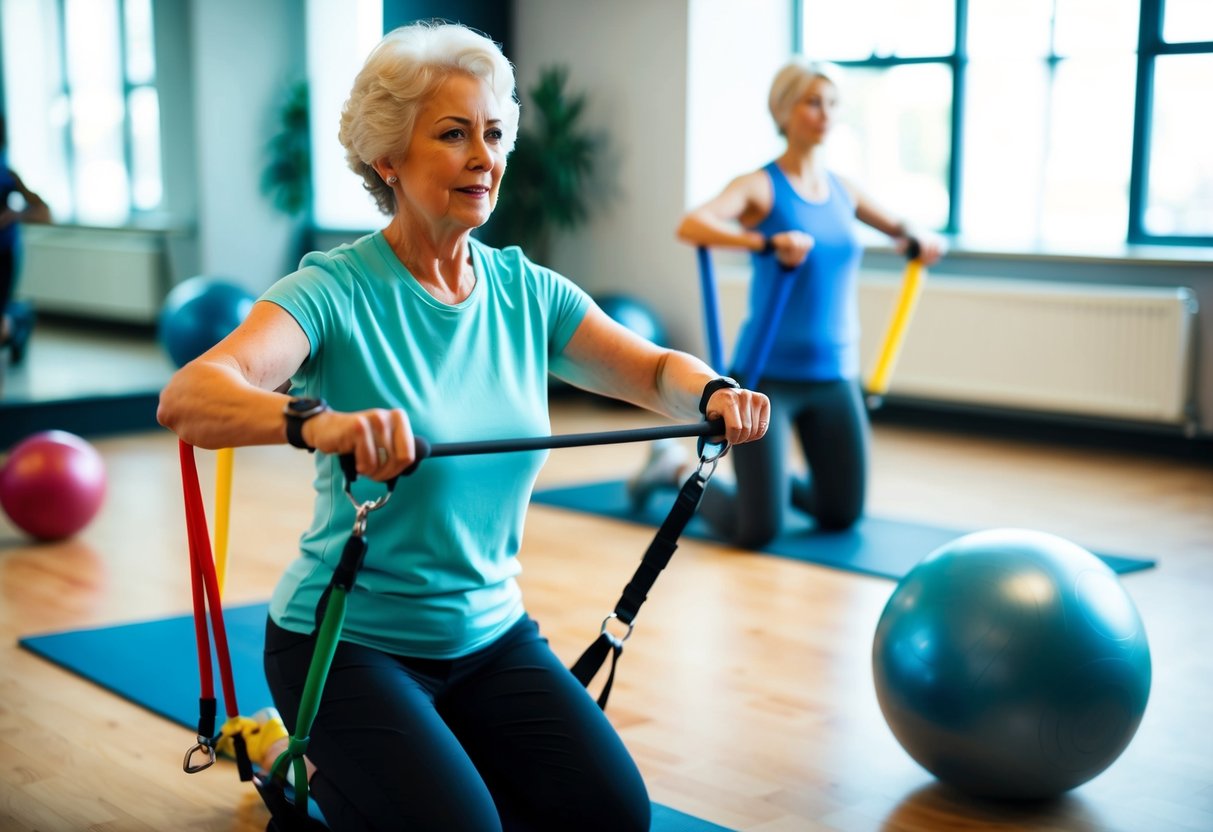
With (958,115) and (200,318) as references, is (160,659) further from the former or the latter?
(958,115)

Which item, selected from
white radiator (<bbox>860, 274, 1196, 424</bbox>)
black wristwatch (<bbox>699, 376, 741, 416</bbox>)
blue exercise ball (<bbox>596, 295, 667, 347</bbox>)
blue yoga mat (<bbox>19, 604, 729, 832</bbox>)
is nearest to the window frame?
white radiator (<bbox>860, 274, 1196, 424</bbox>)

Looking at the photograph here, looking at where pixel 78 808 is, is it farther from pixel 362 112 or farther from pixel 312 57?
pixel 312 57

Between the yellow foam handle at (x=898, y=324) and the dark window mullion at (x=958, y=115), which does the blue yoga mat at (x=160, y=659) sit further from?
the dark window mullion at (x=958, y=115)

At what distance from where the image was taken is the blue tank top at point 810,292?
432 cm

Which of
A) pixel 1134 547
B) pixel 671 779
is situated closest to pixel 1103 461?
pixel 1134 547

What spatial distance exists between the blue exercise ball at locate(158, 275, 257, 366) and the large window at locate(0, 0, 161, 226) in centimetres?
346

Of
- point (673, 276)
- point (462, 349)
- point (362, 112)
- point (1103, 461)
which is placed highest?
point (362, 112)

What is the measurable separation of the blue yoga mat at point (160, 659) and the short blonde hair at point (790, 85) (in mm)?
2110

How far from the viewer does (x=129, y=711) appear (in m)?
2.93

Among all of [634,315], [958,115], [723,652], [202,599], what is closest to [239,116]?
[634,315]

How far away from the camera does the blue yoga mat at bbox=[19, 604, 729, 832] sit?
295 centimetres

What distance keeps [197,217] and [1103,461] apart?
5.49 meters

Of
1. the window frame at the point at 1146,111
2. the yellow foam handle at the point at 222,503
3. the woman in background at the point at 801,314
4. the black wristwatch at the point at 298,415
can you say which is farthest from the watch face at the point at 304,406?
the window frame at the point at 1146,111

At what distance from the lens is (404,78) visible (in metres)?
1.90
